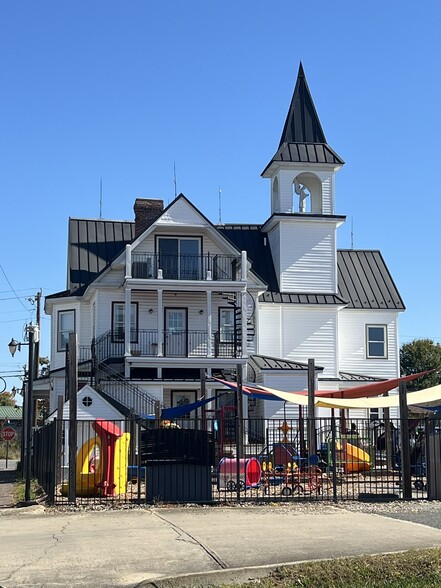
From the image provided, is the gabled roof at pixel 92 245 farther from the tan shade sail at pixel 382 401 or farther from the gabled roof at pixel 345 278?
the tan shade sail at pixel 382 401

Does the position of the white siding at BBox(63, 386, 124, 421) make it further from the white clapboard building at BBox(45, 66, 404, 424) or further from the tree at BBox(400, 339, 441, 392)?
the tree at BBox(400, 339, 441, 392)

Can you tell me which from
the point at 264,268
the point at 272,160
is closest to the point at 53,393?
the point at 264,268

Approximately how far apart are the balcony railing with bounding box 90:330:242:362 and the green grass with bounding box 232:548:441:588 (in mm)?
27912

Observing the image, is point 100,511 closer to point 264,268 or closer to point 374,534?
point 374,534

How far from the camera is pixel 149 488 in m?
18.8

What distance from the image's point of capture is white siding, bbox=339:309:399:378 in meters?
43.9

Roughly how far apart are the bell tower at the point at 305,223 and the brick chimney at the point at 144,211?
17.9 feet

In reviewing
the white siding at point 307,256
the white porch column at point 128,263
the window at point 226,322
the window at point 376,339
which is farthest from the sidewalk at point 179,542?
the window at point 376,339

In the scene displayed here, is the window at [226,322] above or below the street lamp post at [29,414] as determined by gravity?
above

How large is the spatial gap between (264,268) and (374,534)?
29926 mm

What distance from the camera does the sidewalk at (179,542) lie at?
1102cm

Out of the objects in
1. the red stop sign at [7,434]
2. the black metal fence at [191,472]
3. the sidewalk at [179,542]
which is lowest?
the sidewalk at [179,542]

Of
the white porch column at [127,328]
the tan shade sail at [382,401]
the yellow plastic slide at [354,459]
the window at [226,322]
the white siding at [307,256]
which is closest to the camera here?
the tan shade sail at [382,401]

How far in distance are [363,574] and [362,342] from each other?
3373 cm
